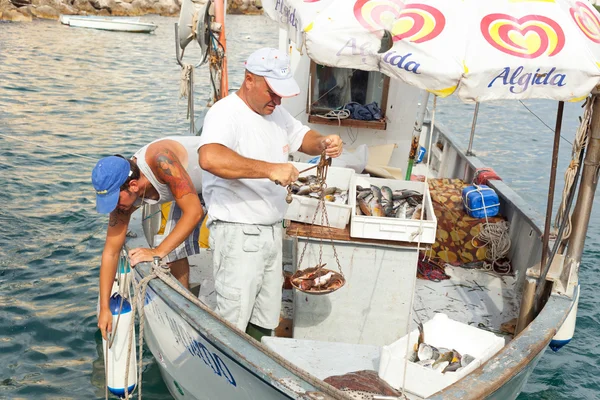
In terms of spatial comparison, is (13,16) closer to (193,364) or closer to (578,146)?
(193,364)

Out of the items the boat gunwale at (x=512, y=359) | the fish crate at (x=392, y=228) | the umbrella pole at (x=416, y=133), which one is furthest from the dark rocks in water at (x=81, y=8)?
the boat gunwale at (x=512, y=359)

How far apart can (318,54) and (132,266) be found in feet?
6.29

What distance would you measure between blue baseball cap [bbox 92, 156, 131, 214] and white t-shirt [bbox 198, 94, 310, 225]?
547 mm

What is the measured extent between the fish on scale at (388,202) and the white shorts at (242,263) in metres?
0.98

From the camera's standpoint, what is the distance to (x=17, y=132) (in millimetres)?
14438

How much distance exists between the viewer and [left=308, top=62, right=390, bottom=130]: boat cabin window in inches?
284

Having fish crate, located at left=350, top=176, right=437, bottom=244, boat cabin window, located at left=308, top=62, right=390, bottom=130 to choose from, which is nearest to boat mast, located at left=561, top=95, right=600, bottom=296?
fish crate, located at left=350, top=176, right=437, bottom=244

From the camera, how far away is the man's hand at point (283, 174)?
361 centimetres

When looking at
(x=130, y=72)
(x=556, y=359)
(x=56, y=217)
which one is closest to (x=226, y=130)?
(x=556, y=359)

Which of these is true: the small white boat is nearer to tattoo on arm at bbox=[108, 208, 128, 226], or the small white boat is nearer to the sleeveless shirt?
the sleeveless shirt

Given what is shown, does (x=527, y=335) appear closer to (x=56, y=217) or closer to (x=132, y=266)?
(x=132, y=266)

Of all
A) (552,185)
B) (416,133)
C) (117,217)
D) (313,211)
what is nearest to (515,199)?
(416,133)

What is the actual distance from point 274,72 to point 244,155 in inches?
22.0

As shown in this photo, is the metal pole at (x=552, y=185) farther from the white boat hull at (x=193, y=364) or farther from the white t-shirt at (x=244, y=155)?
the white boat hull at (x=193, y=364)
